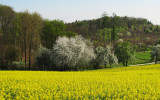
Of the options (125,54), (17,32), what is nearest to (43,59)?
(17,32)

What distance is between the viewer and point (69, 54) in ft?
185

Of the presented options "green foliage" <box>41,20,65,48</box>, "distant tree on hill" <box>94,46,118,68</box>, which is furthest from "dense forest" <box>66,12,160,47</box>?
"distant tree on hill" <box>94,46,118,68</box>

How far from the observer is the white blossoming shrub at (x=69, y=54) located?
5669 centimetres

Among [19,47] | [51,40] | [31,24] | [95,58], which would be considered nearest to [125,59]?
[95,58]

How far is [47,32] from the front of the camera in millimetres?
70562

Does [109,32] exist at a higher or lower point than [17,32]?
higher

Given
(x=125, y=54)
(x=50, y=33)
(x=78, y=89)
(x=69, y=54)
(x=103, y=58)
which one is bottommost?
(x=78, y=89)

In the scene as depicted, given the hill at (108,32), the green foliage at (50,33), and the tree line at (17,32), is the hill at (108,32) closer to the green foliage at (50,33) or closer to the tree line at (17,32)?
the green foliage at (50,33)

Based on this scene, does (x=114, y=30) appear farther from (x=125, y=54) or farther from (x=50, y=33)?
(x=50, y=33)

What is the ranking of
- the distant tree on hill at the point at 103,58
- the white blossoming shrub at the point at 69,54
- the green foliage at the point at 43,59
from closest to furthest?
the white blossoming shrub at the point at 69,54, the green foliage at the point at 43,59, the distant tree on hill at the point at 103,58

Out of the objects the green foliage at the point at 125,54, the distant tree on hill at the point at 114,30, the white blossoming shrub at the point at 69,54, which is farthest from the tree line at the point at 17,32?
the distant tree on hill at the point at 114,30

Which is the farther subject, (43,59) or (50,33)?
(50,33)

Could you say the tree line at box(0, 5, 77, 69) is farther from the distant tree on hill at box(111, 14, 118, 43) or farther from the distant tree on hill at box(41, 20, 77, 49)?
the distant tree on hill at box(111, 14, 118, 43)

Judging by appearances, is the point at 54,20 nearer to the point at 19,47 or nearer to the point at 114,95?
the point at 19,47
